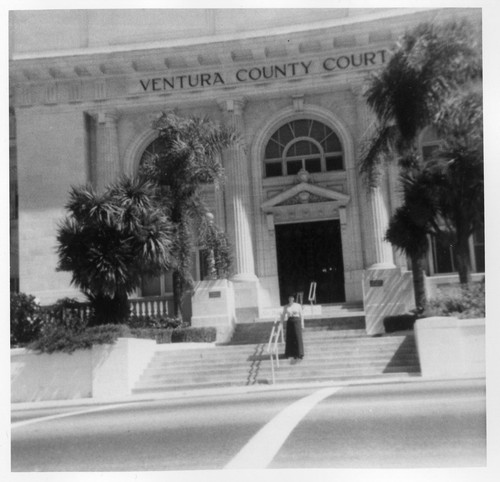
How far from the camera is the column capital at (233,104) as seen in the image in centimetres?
2600

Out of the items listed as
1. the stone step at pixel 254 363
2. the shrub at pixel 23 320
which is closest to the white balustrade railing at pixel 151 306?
the shrub at pixel 23 320

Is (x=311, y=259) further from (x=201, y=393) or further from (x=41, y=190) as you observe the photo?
(x=201, y=393)

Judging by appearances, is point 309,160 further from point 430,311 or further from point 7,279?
point 7,279

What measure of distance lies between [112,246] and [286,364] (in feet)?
17.6

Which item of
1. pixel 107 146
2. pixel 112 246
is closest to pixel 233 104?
pixel 107 146

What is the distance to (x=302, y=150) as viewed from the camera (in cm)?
2688

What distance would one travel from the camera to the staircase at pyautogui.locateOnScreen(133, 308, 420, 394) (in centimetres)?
1541

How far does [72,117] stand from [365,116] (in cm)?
1086

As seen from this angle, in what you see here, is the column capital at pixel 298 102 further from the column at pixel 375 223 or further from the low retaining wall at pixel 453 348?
the low retaining wall at pixel 453 348

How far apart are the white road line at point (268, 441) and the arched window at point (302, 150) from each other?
17.5 metres

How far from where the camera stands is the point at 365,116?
1005 inches

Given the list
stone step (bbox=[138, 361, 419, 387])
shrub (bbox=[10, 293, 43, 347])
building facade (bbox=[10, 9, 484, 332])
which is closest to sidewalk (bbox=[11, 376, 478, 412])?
stone step (bbox=[138, 361, 419, 387])

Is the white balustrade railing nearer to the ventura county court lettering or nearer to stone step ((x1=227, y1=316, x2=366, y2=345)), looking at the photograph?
stone step ((x1=227, y1=316, x2=366, y2=345))

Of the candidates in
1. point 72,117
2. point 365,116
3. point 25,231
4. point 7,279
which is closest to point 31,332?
point 7,279
